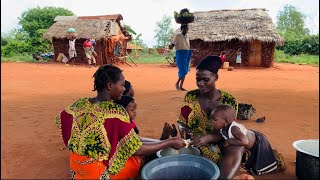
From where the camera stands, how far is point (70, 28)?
19219 mm

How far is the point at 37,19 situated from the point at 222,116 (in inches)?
1210

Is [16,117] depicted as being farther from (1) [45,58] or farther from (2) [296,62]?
(2) [296,62]

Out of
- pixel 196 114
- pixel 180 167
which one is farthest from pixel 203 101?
pixel 180 167

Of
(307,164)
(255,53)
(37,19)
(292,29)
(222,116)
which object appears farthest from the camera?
(292,29)

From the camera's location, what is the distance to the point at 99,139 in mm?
2223

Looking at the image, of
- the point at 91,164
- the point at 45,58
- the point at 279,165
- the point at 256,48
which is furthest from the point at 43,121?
the point at 45,58

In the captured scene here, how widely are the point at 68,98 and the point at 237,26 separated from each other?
13411 millimetres

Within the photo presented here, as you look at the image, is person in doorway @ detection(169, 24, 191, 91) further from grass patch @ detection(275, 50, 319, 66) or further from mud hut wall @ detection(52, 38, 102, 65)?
grass patch @ detection(275, 50, 319, 66)

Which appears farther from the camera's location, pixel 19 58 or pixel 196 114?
pixel 19 58

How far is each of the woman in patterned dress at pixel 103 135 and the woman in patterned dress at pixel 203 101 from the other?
0.68m

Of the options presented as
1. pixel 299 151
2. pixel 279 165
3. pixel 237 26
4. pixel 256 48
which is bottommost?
pixel 279 165

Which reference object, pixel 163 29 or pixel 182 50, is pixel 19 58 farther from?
pixel 163 29

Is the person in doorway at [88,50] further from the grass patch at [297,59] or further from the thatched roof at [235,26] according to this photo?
the grass patch at [297,59]

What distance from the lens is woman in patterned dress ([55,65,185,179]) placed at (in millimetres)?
2225
